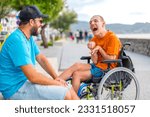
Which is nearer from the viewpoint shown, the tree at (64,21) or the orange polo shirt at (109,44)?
the orange polo shirt at (109,44)

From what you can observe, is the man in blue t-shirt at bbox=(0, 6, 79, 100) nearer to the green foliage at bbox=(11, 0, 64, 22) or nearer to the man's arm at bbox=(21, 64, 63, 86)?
the man's arm at bbox=(21, 64, 63, 86)

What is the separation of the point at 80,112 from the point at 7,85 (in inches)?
30.3

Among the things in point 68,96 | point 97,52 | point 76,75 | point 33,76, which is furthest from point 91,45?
point 33,76

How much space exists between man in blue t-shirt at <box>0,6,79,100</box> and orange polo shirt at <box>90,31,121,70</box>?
1258mm

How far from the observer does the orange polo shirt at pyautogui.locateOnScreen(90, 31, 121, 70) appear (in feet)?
18.0

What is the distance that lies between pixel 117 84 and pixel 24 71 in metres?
1.78

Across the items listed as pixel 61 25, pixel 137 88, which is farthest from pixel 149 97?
pixel 61 25

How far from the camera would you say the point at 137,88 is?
5.68 m

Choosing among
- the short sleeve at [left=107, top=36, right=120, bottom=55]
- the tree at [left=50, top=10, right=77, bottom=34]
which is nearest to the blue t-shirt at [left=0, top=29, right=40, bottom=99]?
the short sleeve at [left=107, top=36, right=120, bottom=55]

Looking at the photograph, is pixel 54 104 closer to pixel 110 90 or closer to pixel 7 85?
pixel 7 85

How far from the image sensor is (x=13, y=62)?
4.21 metres

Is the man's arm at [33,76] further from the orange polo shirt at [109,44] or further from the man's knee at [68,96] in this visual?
the orange polo shirt at [109,44]

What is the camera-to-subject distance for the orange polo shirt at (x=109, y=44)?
548 centimetres

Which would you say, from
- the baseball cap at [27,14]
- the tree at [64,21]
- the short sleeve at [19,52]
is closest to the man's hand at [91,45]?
the baseball cap at [27,14]
